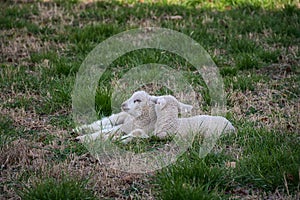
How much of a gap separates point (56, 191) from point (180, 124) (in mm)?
1488

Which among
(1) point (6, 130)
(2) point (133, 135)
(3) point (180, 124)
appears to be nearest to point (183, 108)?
(3) point (180, 124)

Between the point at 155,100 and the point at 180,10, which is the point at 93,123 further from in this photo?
the point at 180,10

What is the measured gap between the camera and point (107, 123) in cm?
509

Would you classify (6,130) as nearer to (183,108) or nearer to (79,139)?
(79,139)

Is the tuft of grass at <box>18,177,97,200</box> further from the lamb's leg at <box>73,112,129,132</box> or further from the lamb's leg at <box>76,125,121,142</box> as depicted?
the lamb's leg at <box>73,112,129,132</box>

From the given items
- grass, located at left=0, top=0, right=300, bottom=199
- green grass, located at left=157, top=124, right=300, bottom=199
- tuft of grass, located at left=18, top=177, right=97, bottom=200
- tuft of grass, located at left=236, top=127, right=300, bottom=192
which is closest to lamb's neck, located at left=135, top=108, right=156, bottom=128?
grass, located at left=0, top=0, right=300, bottom=199

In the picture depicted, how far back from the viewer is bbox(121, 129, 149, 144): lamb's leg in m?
4.62

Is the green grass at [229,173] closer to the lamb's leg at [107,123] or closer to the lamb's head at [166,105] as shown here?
the lamb's head at [166,105]

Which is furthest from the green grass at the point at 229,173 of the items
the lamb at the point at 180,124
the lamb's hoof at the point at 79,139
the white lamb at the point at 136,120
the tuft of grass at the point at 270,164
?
the lamb's hoof at the point at 79,139

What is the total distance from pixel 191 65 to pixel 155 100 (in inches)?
90.6

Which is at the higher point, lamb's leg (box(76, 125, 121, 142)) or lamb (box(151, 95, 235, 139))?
lamb (box(151, 95, 235, 139))

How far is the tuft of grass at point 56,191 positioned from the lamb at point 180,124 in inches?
46.9

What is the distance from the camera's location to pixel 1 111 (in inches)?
213

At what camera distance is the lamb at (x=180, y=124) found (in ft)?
15.2
